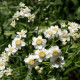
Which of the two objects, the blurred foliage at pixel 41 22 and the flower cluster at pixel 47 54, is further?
the blurred foliage at pixel 41 22

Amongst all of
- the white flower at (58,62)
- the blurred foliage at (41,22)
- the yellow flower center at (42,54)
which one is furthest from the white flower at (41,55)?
the blurred foliage at (41,22)

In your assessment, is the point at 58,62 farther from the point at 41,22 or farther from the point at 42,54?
the point at 41,22

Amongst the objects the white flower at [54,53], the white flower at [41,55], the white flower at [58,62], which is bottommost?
the white flower at [58,62]

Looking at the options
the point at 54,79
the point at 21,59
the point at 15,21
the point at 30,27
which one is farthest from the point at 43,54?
the point at 15,21

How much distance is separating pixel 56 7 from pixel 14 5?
2.94 feet

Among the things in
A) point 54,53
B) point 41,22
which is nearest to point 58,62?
point 54,53

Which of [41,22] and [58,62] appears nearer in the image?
[58,62]

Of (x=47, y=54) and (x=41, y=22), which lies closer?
(x=47, y=54)

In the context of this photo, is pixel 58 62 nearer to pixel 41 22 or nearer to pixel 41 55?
pixel 41 55

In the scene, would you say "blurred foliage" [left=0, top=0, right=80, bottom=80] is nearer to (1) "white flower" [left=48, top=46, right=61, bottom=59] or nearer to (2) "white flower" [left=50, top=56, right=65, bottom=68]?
(2) "white flower" [left=50, top=56, right=65, bottom=68]

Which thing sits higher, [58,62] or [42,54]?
[42,54]

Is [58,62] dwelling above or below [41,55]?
below

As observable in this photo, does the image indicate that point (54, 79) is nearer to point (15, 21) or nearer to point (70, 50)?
point (70, 50)

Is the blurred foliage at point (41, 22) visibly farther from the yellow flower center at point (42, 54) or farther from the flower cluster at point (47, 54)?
the yellow flower center at point (42, 54)
